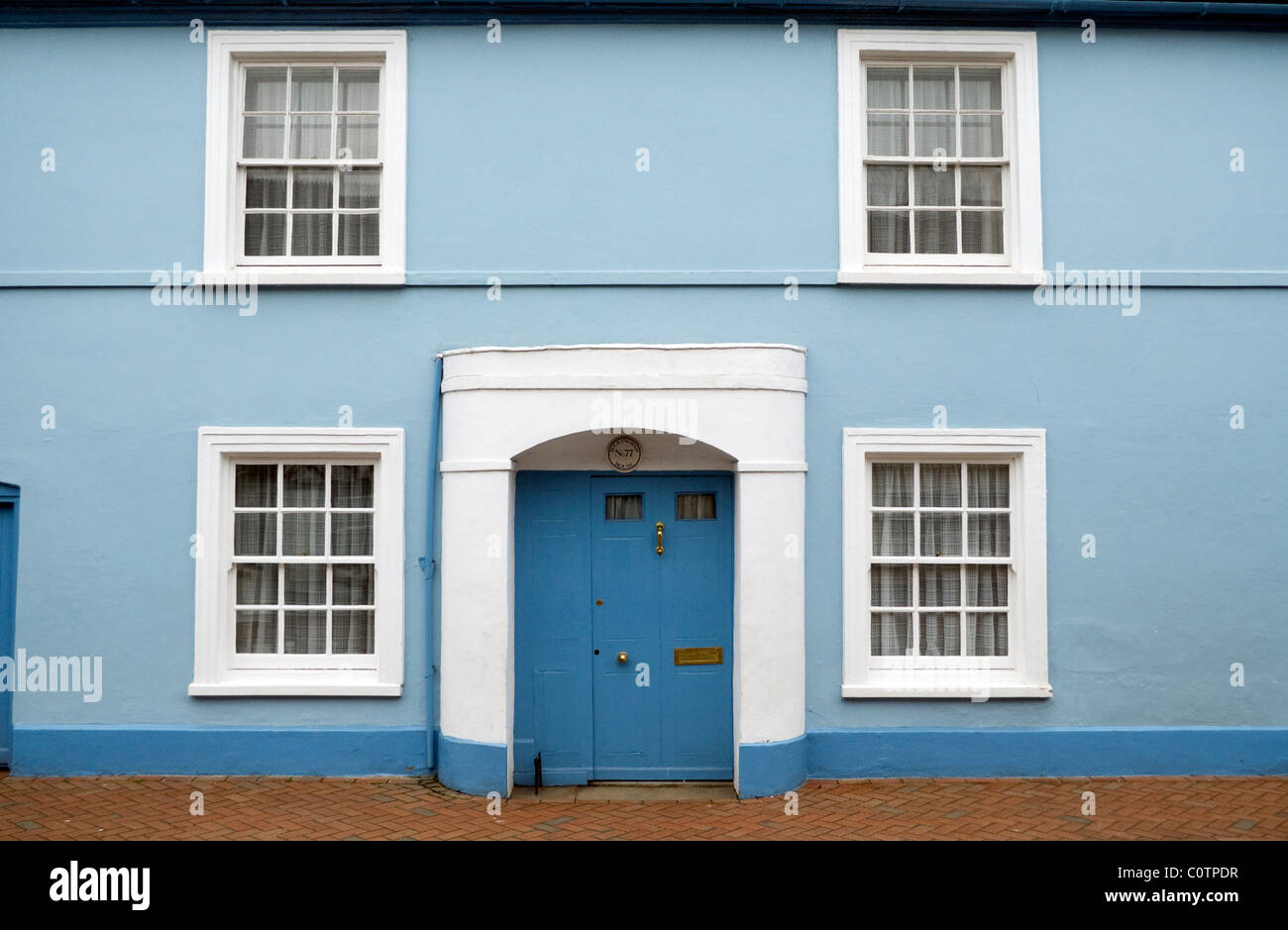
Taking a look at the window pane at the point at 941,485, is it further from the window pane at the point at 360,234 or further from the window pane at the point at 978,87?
the window pane at the point at 360,234

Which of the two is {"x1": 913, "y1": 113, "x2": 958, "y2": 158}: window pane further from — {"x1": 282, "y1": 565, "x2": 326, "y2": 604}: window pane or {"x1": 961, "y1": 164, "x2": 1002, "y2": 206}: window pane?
{"x1": 282, "y1": 565, "x2": 326, "y2": 604}: window pane

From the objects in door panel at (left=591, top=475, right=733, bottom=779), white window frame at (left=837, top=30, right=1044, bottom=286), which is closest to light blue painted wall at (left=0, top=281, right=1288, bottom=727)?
white window frame at (left=837, top=30, right=1044, bottom=286)

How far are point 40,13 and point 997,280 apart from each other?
7582mm

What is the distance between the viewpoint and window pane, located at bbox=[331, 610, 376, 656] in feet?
26.8

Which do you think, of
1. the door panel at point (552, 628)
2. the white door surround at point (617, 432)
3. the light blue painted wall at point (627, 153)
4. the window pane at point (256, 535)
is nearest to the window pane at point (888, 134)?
the light blue painted wall at point (627, 153)

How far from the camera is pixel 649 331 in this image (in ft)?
26.6

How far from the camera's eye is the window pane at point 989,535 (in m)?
8.21

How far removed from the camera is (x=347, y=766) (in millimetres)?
7969

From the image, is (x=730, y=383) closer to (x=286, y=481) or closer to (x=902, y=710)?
(x=902, y=710)

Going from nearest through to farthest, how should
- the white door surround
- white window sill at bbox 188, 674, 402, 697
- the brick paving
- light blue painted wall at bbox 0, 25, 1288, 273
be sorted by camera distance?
1. the brick paving
2. the white door surround
3. white window sill at bbox 188, 674, 402, 697
4. light blue painted wall at bbox 0, 25, 1288, 273

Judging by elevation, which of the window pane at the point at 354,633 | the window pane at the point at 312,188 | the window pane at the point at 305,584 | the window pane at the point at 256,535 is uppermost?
the window pane at the point at 312,188

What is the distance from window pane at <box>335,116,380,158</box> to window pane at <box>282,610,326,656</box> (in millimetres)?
3553

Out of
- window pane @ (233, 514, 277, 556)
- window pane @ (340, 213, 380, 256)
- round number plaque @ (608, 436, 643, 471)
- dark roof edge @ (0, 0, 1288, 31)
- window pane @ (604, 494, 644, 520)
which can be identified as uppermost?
dark roof edge @ (0, 0, 1288, 31)

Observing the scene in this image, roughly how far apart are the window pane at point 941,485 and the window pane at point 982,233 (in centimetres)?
170
